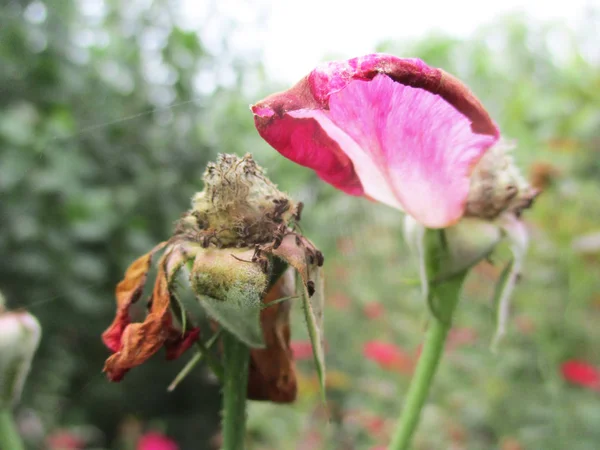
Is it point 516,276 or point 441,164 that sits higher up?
point 441,164

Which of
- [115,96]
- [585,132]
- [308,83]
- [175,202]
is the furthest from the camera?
[115,96]

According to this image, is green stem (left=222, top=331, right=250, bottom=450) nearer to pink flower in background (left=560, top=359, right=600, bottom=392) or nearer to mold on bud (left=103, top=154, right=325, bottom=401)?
mold on bud (left=103, top=154, right=325, bottom=401)

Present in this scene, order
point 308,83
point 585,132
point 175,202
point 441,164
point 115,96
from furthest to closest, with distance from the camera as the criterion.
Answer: point 115,96, point 585,132, point 175,202, point 441,164, point 308,83

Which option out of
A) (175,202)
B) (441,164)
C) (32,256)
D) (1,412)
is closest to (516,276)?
(441,164)

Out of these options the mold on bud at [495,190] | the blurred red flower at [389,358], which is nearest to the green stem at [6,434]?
the mold on bud at [495,190]

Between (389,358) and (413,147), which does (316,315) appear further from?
(389,358)

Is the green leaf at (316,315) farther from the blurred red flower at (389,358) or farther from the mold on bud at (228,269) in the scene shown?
the blurred red flower at (389,358)

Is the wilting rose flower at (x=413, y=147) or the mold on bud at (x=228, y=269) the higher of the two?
the wilting rose flower at (x=413, y=147)

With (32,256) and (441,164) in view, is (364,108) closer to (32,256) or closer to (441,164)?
(441,164)
